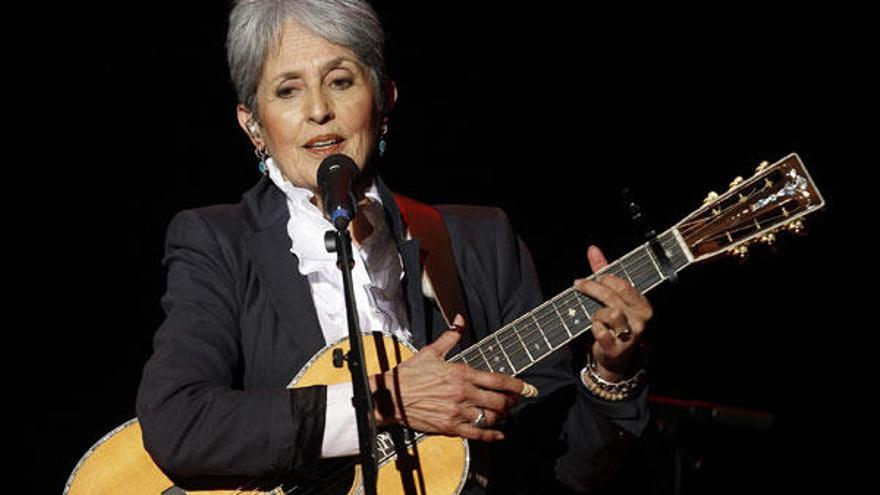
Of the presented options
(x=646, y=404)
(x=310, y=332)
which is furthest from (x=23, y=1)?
(x=646, y=404)

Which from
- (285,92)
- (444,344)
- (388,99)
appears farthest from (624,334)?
(285,92)

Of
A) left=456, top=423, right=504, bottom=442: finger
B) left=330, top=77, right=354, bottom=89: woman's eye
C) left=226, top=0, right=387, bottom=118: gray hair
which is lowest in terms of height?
left=456, top=423, right=504, bottom=442: finger

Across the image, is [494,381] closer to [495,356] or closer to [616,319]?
[495,356]

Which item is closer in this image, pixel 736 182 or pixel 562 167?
pixel 736 182

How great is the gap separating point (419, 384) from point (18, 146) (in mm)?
2049

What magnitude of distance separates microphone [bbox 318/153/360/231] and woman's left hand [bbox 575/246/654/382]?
0.81m

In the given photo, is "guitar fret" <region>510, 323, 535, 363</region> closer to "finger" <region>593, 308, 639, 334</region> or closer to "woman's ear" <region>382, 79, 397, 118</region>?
"finger" <region>593, 308, 639, 334</region>

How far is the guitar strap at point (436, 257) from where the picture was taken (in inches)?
103

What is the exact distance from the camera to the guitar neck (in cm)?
239

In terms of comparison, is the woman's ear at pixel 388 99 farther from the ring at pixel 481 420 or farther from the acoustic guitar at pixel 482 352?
the ring at pixel 481 420

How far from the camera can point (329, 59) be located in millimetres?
2496

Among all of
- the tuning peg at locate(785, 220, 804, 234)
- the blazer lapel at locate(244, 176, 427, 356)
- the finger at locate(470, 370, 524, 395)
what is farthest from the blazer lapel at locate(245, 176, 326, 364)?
the tuning peg at locate(785, 220, 804, 234)

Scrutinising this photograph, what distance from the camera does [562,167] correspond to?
4.10 m

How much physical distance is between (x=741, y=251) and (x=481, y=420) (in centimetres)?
88
